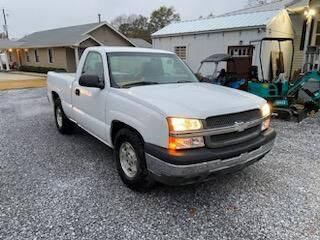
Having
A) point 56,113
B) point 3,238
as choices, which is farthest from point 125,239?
point 56,113

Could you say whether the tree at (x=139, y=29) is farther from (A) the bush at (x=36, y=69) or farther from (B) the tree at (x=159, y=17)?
(A) the bush at (x=36, y=69)

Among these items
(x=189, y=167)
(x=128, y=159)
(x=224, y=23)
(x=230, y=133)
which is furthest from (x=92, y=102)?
(x=224, y=23)

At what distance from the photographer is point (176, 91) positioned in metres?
3.62

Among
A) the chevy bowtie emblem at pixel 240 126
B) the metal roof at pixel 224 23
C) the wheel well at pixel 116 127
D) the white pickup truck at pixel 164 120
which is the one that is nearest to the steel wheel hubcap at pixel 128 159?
the white pickup truck at pixel 164 120

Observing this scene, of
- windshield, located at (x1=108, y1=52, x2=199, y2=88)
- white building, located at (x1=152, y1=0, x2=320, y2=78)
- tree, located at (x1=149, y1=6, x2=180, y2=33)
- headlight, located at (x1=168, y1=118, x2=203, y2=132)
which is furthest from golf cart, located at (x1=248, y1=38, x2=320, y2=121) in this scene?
tree, located at (x1=149, y1=6, x2=180, y2=33)

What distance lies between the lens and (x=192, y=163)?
9.36ft

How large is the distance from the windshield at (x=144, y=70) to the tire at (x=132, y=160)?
0.79 meters

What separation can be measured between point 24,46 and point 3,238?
104ft

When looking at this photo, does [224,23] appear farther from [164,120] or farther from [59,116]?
[164,120]

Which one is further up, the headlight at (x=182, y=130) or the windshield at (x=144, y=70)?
the windshield at (x=144, y=70)

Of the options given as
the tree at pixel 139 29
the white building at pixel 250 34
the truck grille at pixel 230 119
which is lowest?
the truck grille at pixel 230 119

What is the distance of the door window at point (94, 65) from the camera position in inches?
170

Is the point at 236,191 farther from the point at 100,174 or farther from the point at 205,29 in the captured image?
the point at 205,29

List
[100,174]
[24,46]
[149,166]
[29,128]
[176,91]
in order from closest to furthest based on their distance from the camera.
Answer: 1. [149,166]
2. [176,91]
3. [100,174]
4. [29,128]
5. [24,46]
